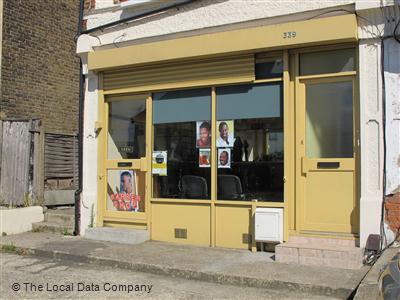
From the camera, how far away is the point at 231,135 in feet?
27.8

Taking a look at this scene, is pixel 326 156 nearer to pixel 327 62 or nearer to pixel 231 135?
pixel 327 62

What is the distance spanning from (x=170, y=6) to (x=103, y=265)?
175 inches

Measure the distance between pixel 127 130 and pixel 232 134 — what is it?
225 cm

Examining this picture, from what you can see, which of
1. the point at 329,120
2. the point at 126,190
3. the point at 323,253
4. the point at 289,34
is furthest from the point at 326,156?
the point at 126,190

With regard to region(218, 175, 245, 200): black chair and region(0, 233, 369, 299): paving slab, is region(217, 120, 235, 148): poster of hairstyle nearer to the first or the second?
region(218, 175, 245, 200): black chair

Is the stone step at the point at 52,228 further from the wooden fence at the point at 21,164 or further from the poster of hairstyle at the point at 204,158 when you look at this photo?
the poster of hairstyle at the point at 204,158

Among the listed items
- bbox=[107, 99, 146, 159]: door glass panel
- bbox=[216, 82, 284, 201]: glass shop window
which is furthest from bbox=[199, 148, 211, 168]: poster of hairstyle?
bbox=[107, 99, 146, 159]: door glass panel

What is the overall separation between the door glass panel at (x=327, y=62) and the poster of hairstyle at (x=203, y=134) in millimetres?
1822

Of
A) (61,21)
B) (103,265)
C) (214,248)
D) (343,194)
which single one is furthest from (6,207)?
(343,194)

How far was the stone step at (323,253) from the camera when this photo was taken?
6785mm


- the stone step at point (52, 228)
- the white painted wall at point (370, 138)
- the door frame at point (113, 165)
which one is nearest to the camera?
the white painted wall at point (370, 138)

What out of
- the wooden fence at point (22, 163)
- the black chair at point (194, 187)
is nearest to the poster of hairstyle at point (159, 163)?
the black chair at point (194, 187)

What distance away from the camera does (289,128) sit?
26.1 feet

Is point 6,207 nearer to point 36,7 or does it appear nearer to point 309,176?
point 36,7
